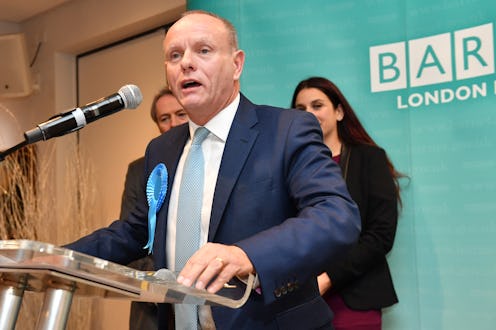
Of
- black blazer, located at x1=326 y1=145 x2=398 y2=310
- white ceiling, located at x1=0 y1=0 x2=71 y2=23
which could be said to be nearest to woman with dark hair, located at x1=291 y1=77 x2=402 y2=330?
black blazer, located at x1=326 y1=145 x2=398 y2=310

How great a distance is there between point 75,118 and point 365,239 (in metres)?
1.58

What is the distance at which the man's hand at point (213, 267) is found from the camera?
3.18 ft

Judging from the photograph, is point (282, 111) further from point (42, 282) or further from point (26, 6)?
point (26, 6)

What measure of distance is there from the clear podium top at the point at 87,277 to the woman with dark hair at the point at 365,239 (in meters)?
1.52

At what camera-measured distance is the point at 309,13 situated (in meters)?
3.00

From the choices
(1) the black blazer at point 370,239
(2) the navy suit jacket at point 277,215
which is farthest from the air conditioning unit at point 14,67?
(2) the navy suit jacket at point 277,215

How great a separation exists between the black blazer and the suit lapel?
105 cm

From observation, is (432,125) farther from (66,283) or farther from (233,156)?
(66,283)

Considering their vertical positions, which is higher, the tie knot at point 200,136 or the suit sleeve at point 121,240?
the tie knot at point 200,136

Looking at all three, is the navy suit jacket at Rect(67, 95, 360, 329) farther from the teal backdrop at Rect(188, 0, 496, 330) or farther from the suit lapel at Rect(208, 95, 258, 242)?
the teal backdrop at Rect(188, 0, 496, 330)

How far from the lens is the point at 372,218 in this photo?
2.59 m

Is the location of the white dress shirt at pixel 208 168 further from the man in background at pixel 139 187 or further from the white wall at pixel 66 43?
the white wall at pixel 66 43

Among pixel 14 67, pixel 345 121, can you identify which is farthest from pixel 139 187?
pixel 14 67

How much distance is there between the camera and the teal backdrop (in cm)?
247
